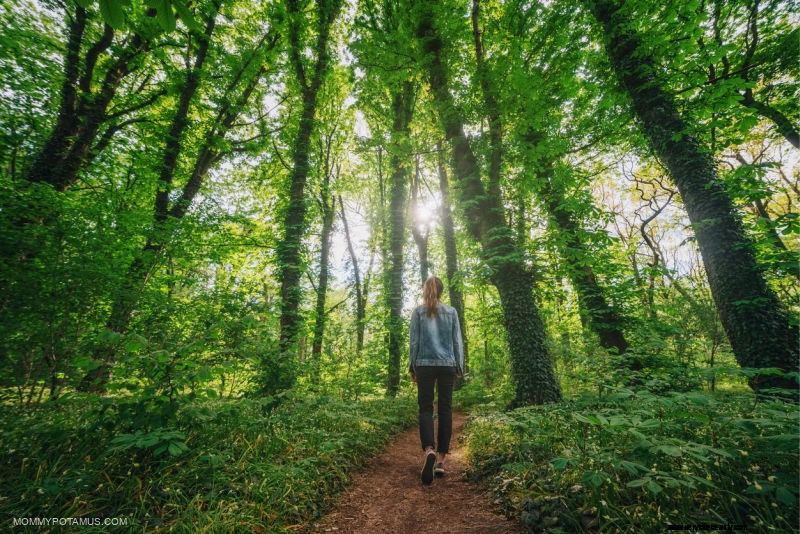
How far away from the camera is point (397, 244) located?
1115 cm

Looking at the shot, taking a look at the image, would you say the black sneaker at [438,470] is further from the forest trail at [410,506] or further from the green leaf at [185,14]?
the green leaf at [185,14]

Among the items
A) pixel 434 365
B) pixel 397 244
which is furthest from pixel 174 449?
pixel 397 244

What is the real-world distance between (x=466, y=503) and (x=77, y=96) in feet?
37.0

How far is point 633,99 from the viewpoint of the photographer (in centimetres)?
591

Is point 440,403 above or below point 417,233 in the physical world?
below

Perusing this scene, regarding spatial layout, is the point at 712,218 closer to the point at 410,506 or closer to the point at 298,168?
the point at 410,506

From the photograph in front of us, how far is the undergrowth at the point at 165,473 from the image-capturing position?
2195 mm

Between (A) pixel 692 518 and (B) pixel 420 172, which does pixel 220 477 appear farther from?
(B) pixel 420 172

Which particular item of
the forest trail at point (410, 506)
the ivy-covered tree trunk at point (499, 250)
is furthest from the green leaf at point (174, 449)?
the ivy-covered tree trunk at point (499, 250)

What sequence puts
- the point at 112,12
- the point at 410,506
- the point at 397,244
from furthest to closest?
the point at 397,244 → the point at 410,506 → the point at 112,12

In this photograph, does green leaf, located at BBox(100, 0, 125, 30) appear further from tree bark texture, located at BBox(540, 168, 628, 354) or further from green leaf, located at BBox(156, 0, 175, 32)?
tree bark texture, located at BBox(540, 168, 628, 354)

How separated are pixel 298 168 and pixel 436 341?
25.0ft

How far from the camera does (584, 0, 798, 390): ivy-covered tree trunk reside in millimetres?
4531

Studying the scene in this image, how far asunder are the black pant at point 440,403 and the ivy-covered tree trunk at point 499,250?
2418 millimetres
